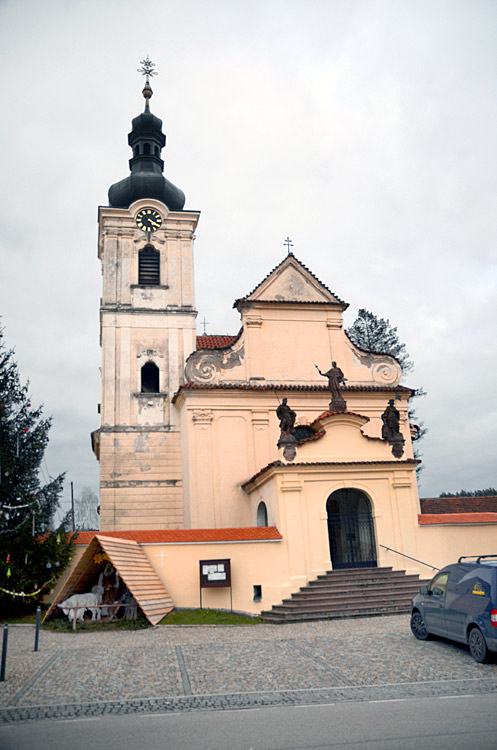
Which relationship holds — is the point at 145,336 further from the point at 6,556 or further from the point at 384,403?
the point at 6,556

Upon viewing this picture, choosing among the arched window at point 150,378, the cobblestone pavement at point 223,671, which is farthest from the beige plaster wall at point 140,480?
the cobblestone pavement at point 223,671

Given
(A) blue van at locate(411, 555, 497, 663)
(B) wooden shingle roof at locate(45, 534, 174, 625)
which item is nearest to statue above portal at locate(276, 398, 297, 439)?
(B) wooden shingle roof at locate(45, 534, 174, 625)

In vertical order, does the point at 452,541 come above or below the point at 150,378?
below

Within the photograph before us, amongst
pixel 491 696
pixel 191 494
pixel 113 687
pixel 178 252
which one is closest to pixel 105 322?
pixel 178 252

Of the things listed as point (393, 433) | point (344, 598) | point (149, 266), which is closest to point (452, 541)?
point (393, 433)

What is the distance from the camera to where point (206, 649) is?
Result: 12680 millimetres

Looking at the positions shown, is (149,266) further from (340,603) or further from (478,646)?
(478,646)

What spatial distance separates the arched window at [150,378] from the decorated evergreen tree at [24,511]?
8.58 meters

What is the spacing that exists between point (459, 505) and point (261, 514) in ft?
41.5

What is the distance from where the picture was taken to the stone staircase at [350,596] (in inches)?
700

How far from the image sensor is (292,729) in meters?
7.04

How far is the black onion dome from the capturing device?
105 feet

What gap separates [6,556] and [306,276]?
17.5m

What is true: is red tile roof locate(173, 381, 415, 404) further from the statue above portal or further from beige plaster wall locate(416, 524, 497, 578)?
beige plaster wall locate(416, 524, 497, 578)
